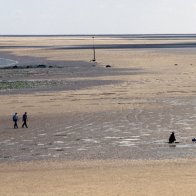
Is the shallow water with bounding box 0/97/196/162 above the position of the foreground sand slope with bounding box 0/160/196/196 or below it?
above

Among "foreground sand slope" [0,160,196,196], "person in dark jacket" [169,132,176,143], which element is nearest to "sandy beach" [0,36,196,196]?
"foreground sand slope" [0,160,196,196]

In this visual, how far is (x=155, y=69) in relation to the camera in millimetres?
69750

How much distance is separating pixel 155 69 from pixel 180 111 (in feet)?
112

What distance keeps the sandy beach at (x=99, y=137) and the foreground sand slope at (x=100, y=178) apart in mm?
32

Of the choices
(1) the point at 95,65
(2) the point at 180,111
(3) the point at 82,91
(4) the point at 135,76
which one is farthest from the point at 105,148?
(1) the point at 95,65

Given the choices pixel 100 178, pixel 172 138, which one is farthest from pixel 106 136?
pixel 100 178

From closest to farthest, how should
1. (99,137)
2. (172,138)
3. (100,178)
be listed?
(100,178), (172,138), (99,137)

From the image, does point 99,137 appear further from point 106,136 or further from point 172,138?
point 172,138

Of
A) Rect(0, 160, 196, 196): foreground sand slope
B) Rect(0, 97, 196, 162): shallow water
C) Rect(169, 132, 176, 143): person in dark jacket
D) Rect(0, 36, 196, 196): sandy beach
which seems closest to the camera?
Rect(0, 160, 196, 196): foreground sand slope

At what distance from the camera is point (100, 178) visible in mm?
20422

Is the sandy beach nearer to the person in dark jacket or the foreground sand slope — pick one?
the foreground sand slope

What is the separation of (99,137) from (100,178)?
8.14m

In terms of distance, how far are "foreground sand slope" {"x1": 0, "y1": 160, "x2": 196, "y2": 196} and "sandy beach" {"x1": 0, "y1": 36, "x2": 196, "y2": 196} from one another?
1.3 inches

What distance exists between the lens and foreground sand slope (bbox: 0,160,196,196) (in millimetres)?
18656
